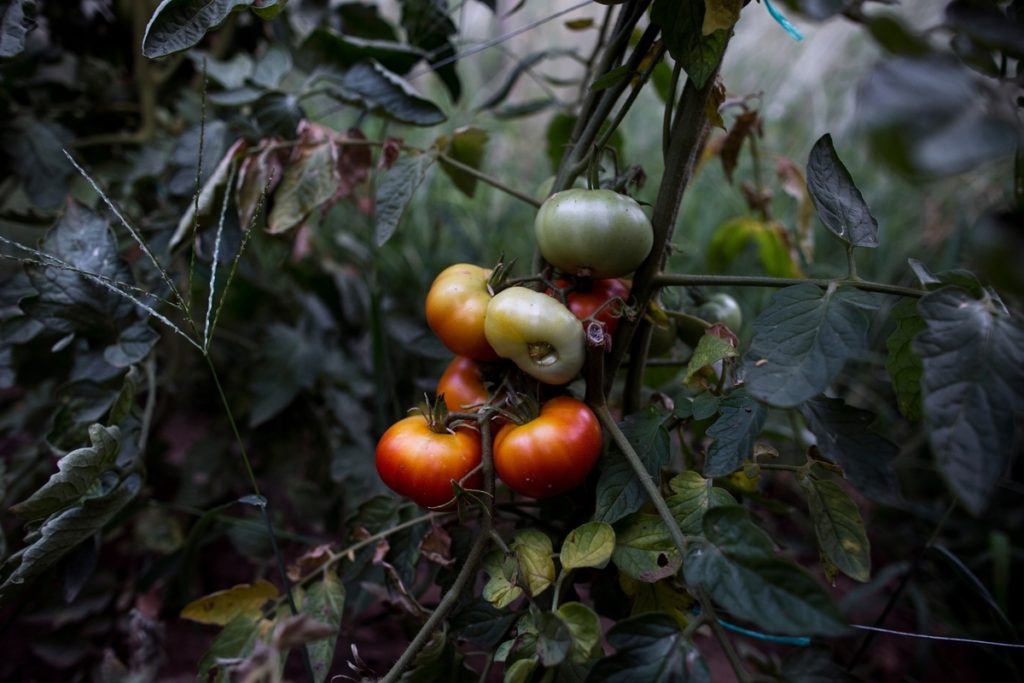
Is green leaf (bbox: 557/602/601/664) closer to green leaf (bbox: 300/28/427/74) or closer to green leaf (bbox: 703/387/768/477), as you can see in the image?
green leaf (bbox: 703/387/768/477)

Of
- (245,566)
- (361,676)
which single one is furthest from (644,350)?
(245,566)

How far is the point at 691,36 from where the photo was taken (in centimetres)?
55

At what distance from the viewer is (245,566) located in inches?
45.8

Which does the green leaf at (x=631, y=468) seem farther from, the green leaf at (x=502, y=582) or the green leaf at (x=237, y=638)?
the green leaf at (x=237, y=638)

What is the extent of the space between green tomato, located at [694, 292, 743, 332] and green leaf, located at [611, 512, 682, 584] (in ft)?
0.91

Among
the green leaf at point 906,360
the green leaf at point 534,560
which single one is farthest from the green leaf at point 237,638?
the green leaf at point 906,360

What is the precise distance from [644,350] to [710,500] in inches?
7.7

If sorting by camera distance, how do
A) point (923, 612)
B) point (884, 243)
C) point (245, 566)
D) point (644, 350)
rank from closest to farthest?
point (644, 350) → point (923, 612) → point (245, 566) → point (884, 243)

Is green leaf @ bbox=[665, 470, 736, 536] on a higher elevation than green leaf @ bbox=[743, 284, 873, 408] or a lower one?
lower

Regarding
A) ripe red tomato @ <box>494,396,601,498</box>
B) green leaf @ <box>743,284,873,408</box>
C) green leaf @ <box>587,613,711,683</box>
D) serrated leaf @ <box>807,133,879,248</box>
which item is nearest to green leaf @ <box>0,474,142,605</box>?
ripe red tomato @ <box>494,396,601,498</box>

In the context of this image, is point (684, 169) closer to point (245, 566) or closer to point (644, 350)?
point (644, 350)

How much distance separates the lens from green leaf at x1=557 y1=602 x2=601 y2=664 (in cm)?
48

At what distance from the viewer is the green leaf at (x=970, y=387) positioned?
399 millimetres

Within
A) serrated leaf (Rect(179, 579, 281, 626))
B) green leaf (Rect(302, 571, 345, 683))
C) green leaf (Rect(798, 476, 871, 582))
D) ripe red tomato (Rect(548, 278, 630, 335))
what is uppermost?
ripe red tomato (Rect(548, 278, 630, 335))
